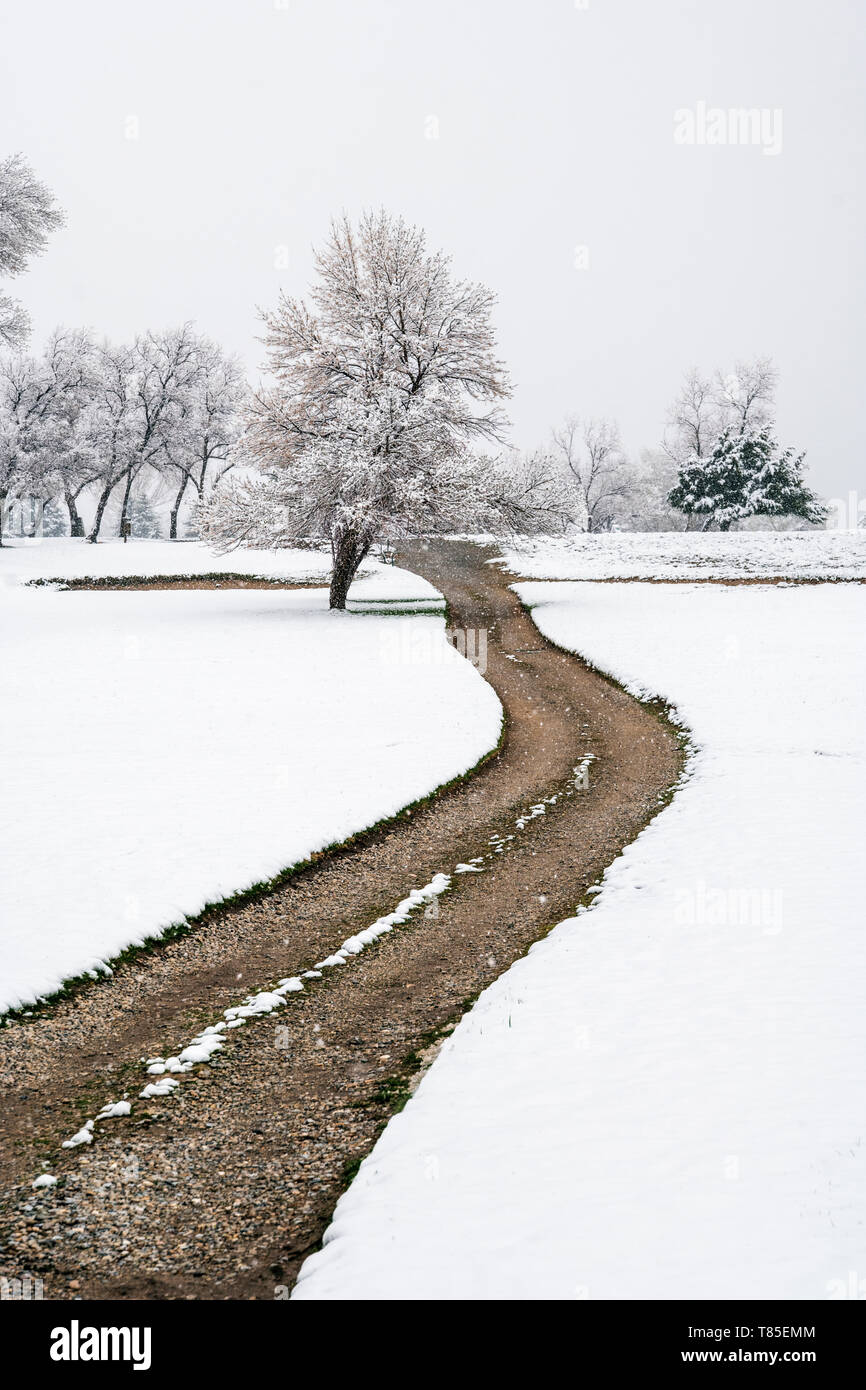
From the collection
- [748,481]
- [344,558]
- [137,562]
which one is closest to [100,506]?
[137,562]

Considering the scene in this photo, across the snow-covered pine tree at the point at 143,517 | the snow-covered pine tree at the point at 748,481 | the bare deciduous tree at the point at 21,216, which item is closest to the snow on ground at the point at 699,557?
the snow-covered pine tree at the point at 748,481

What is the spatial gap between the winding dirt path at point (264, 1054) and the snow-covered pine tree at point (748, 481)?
59.6 meters

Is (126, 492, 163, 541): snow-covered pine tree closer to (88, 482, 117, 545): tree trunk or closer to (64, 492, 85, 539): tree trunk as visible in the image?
(64, 492, 85, 539): tree trunk

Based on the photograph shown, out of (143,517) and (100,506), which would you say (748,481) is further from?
(143,517)

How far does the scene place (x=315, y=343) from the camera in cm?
2727

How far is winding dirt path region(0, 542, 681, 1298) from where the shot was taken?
4.38m

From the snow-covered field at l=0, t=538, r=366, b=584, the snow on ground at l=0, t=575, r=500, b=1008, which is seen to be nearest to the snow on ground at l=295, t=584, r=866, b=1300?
the snow on ground at l=0, t=575, r=500, b=1008

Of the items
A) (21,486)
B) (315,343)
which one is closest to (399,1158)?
(315,343)

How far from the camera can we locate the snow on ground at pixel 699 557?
135 feet

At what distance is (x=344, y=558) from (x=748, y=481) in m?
48.4

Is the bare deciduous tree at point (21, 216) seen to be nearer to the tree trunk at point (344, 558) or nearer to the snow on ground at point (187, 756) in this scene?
the snow on ground at point (187, 756)

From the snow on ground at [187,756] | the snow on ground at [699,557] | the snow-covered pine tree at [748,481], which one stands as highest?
the snow-covered pine tree at [748,481]

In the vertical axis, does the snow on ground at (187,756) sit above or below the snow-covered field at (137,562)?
below
